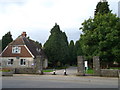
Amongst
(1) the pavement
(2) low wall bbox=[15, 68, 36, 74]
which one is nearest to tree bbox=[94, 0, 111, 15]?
(2) low wall bbox=[15, 68, 36, 74]

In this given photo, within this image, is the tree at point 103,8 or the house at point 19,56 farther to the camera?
the tree at point 103,8

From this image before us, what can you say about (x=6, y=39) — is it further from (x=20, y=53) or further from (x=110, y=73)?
(x=110, y=73)

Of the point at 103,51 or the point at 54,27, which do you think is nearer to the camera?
the point at 103,51

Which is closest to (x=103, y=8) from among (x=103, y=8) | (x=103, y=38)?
(x=103, y=8)

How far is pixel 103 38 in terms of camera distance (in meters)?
25.8

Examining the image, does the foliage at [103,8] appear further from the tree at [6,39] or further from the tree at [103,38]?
the tree at [6,39]

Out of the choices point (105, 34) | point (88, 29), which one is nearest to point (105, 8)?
point (88, 29)

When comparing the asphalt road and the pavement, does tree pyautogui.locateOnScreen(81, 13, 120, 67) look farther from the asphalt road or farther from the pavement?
the asphalt road

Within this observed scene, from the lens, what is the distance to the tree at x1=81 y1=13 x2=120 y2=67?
985 inches

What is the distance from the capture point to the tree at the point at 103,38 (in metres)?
25.0

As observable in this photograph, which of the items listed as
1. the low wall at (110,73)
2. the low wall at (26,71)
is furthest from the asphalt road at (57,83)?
the low wall at (26,71)

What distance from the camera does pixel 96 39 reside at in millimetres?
26781

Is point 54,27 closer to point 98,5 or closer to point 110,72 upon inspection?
point 98,5

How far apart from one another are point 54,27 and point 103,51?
28.1 metres
